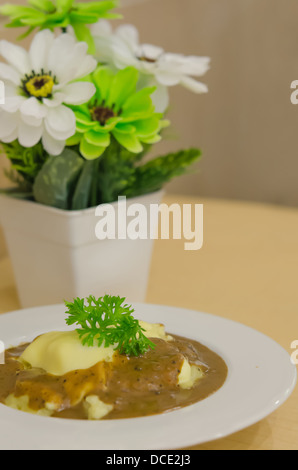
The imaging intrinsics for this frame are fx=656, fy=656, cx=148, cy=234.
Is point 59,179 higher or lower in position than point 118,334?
higher

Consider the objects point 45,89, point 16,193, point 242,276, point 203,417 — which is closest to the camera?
point 203,417

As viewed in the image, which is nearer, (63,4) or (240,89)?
(63,4)

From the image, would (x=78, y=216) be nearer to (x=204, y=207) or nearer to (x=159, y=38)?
(x=204, y=207)

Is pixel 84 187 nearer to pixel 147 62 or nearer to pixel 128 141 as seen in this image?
pixel 128 141

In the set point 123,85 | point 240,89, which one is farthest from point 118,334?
point 240,89

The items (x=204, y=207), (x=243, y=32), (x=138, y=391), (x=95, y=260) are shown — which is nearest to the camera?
(x=138, y=391)

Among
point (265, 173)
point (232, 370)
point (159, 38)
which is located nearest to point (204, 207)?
point (265, 173)
